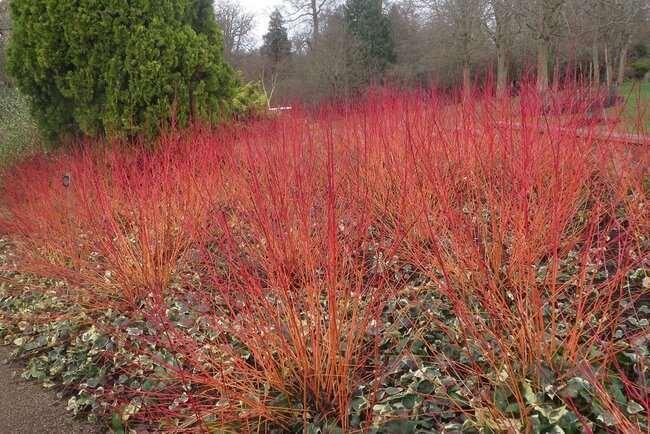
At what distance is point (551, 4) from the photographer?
873 centimetres

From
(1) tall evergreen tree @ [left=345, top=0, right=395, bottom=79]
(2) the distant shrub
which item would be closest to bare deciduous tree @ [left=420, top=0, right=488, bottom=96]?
(1) tall evergreen tree @ [left=345, top=0, right=395, bottom=79]

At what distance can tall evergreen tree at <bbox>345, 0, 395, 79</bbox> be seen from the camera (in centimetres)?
2045

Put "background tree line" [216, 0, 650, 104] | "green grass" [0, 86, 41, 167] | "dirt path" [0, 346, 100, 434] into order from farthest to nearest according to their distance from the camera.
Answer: "background tree line" [216, 0, 650, 104]
"green grass" [0, 86, 41, 167]
"dirt path" [0, 346, 100, 434]

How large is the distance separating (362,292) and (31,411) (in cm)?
159

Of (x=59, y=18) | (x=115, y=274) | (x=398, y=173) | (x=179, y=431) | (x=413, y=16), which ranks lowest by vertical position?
(x=179, y=431)

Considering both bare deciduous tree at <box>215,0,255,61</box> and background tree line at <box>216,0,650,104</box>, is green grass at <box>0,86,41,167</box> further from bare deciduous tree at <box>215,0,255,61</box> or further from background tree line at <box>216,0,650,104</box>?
bare deciduous tree at <box>215,0,255,61</box>

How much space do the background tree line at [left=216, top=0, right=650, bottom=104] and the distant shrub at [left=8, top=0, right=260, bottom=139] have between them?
1.59 m

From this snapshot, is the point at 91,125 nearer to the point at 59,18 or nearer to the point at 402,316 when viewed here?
the point at 59,18

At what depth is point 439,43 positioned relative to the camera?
15414mm

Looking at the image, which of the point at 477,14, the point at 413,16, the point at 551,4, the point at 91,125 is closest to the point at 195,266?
the point at 91,125

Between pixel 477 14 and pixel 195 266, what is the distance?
12315mm

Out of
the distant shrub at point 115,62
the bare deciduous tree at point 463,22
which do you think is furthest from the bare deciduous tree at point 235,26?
the distant shrub at point 115,62

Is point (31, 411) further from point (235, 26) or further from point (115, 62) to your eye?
point (235, 26)

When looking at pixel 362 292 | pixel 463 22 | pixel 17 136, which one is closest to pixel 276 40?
pixel 463 22
